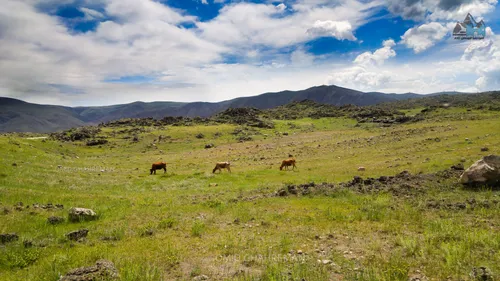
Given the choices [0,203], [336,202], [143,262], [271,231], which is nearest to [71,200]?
[0,203]

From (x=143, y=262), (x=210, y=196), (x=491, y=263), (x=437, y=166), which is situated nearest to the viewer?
(x=491, y=263)

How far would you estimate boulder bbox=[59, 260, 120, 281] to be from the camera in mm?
7305

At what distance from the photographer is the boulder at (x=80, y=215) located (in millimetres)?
13383

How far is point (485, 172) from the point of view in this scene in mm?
15734

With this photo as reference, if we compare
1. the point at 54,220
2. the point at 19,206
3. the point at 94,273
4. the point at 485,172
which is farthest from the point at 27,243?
the point at 485,172

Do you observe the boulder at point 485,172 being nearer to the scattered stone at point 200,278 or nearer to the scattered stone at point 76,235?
the scattered stone at point 200,278

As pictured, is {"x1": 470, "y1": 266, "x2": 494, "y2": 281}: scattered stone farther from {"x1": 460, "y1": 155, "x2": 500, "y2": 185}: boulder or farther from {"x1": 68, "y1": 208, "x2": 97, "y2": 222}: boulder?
{"x1": 68, "y1": 208, "x2": 97, "y2": 222}: boulder

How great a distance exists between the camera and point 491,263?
781cm

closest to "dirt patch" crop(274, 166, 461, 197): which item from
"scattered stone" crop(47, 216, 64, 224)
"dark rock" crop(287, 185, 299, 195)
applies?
"dark rock" crop(287, 185, 299, 195)

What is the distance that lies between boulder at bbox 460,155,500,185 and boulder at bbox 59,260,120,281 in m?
18.7

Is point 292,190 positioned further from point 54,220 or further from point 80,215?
point 54,220

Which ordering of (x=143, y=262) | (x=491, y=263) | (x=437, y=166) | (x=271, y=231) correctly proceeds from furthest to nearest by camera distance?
(x=437, y=166) < (x=271, y=231) < (x=143, y=262) < (x=491, y=263)

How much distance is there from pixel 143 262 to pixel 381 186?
50.4 ft

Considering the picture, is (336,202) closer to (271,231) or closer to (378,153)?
(271,231)
